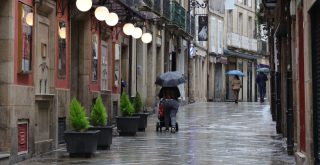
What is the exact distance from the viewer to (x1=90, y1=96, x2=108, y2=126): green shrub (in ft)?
46.5

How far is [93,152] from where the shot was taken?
13.3m

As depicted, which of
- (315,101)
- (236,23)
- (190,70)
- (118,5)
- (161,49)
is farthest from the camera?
(236,23)

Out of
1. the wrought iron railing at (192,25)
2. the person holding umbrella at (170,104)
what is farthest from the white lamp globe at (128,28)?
the wrought iron railing at (192,25)

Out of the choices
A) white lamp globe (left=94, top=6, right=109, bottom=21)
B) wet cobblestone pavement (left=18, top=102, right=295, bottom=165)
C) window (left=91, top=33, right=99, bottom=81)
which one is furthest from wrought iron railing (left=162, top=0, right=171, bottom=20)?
white lamp globe (left=94, top=6, right=109, bottom=21)

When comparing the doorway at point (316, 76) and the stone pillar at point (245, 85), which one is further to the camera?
the stone pillar at point (245, 85)

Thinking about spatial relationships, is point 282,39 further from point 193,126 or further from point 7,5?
point 7,5

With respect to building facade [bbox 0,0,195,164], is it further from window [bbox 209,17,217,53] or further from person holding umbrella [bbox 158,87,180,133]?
window [bbox 209,17,217,53]

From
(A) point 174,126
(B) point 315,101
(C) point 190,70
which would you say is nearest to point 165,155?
(B) point 315,101

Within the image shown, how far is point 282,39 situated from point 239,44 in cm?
4017

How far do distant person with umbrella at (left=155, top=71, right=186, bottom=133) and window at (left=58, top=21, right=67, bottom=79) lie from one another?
448 cm

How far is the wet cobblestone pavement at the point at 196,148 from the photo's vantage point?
1266 centimetres

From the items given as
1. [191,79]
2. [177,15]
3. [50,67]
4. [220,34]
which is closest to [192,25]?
[191,79]

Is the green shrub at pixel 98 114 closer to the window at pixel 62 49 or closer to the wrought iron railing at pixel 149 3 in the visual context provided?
the window at pixel 62 49

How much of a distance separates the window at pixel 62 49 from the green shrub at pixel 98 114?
5.57 ft
